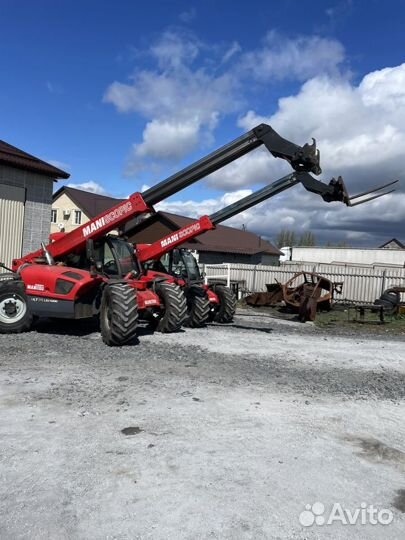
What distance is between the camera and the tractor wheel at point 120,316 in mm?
9422

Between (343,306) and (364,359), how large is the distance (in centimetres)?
1080

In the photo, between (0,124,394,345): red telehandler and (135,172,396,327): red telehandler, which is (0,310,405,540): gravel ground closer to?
(0,124,394,345): red telehandler

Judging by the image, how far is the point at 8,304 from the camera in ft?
34.9

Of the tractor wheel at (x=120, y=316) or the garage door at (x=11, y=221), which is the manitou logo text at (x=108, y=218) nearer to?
the tractor wheel at (x=120, y=316)

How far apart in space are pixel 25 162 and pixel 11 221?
72.6 inches

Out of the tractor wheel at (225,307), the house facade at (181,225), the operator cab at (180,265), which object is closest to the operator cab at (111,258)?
the operator cab at (180,265)

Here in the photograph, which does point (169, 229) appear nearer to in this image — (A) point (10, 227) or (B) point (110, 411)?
(A) point (10, 227)

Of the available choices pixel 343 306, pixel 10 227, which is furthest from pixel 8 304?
pixel 343 306

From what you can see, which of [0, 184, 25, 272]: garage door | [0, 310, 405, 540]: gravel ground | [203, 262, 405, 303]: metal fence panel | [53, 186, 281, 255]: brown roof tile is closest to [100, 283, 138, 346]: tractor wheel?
[0, 310, 405, 540]: gravel ground

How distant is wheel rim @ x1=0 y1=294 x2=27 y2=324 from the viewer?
10594mm

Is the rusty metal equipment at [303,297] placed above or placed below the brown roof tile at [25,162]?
below

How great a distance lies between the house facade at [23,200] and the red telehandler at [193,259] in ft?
14.3

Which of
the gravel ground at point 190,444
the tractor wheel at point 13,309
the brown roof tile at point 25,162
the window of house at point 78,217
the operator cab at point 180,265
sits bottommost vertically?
the gravel ground at point 190,444

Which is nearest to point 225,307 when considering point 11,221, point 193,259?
point 193,259
